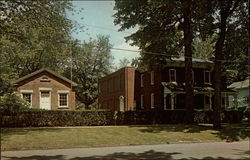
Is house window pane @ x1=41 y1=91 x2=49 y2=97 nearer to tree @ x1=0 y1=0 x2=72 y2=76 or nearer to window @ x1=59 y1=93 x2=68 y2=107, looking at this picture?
window @ x1=59 y1=93 x2=68 y2=107

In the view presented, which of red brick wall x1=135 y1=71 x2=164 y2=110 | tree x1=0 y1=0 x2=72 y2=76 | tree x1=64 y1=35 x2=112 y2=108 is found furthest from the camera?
tree x1=64 y1=35 x2=112 y2=108

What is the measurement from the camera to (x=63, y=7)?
30953 millimetres

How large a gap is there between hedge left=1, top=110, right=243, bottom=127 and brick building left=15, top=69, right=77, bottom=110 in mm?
11582

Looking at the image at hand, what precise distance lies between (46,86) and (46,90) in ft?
1.51

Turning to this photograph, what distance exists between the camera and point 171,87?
43250 millimetres

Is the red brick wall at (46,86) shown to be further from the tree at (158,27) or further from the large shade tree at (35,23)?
the tree at (158,27)

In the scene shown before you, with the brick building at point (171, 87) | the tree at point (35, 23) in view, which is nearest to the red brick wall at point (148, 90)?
the brick building at point (171, 87)

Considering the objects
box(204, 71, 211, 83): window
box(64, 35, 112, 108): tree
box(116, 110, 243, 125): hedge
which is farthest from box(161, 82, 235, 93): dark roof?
box(64, 35, 112, 108): tree

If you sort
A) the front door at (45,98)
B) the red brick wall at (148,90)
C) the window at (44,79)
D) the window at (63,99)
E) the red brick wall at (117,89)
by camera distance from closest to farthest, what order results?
the window at (44,79) < the front door at (45,98) < the window at (63,99) < the red brick wall at (148,90) < the red brick wall at (117,89)

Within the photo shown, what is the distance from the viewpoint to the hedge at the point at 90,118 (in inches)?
1163

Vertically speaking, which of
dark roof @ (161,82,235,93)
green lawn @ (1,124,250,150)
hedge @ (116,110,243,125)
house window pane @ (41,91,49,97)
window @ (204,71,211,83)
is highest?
window @ (204,71,211,83)

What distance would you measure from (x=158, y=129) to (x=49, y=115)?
29.9 feet

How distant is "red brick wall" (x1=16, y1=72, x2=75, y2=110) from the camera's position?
138ft

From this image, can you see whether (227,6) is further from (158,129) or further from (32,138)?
(32,138)
